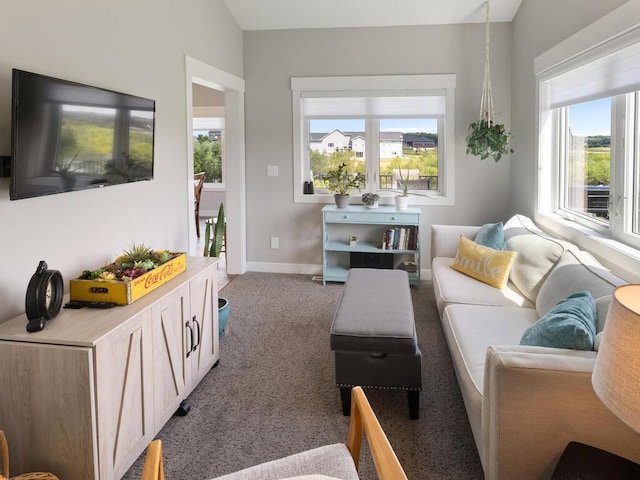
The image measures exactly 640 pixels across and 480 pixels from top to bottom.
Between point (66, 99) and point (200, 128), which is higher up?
point (200, 128)

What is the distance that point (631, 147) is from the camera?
9.21 ft

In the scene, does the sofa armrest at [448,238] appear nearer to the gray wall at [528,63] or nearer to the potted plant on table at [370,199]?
the gray wall at [528,63]

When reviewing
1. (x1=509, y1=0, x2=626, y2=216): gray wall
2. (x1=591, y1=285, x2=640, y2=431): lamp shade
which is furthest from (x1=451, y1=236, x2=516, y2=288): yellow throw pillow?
(x1=591, y1=285, x2=640, y2=431): lamp shade

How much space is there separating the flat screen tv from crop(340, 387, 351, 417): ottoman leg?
5.42 feet

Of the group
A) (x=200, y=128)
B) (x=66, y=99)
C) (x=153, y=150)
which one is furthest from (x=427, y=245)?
(x=200, y=128)

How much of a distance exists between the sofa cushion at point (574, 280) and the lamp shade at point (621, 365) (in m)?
1.18

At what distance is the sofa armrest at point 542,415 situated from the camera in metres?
1.56

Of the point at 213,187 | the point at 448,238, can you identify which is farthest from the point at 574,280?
the point at 213,187

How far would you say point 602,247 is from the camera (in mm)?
2859

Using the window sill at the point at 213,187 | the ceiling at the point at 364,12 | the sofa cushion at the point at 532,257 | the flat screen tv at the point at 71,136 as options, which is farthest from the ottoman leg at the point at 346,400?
the window sill at the point at 213,187

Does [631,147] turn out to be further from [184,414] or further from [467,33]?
[184,414]

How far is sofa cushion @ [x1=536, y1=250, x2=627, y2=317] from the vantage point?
224 cm

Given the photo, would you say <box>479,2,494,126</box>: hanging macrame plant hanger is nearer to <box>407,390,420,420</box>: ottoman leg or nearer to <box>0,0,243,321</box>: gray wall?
<box>0,0,243,321</box>: gray wall

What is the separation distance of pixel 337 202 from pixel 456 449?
3.15 m
